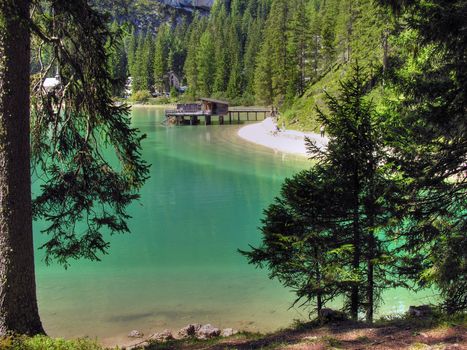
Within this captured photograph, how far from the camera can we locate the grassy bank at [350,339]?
197 inches

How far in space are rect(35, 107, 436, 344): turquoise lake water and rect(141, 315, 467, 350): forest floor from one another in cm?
456

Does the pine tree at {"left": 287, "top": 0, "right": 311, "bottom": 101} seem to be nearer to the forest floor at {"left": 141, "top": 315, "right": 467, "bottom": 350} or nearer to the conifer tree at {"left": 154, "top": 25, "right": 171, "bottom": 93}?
the conifer tree at {"left": 154, "top": 25, "right": 171, "bottom": 93}

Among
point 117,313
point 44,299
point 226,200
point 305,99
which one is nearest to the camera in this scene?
point 117,313

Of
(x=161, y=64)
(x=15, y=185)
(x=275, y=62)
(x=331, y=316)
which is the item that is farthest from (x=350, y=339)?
(x=161, y=64)

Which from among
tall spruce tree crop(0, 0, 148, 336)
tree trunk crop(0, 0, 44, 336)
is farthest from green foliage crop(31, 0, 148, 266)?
tree trunk crop(0, 0, 44, 336)

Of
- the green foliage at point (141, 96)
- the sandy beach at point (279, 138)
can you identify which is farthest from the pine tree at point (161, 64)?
the sandy beach at point (279, 138)

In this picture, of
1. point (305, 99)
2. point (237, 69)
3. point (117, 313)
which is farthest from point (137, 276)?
point (237, 69)

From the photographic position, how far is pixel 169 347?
753 centimetres

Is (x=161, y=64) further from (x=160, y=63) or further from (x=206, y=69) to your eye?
(x=206, y=69)

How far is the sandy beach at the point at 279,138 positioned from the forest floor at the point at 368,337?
31.9 m

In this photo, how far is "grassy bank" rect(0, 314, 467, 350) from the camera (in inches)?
197

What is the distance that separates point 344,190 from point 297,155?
30609 mm

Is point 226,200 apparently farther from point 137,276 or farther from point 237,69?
point 237,69

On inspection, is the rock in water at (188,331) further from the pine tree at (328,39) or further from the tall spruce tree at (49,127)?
the pine tree at (328,39)
